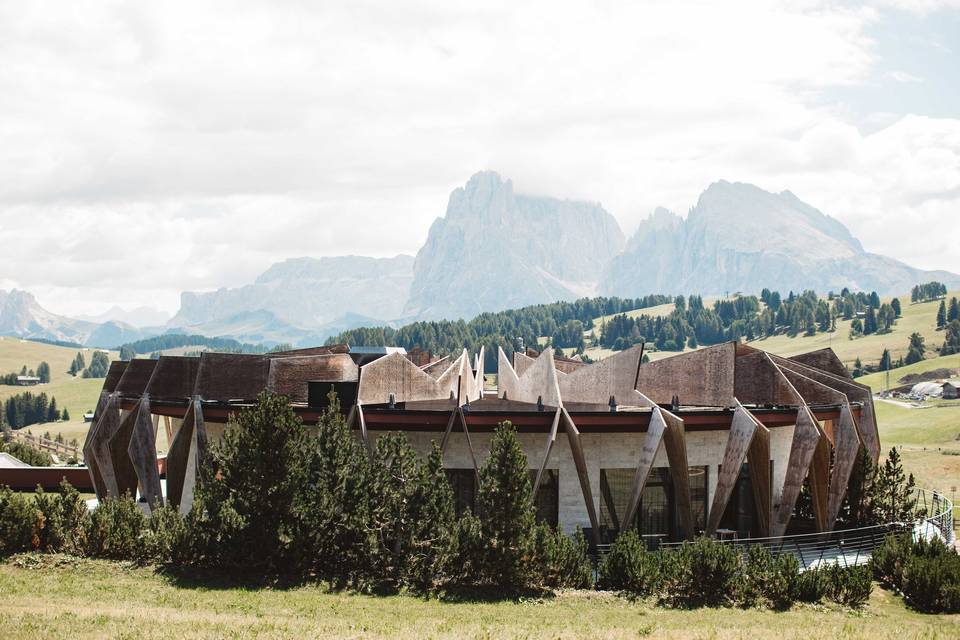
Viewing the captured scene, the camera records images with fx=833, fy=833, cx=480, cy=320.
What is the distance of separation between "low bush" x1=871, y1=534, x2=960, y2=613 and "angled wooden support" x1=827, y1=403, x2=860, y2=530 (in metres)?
4.47

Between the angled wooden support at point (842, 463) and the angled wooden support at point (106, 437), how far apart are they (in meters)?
28.8

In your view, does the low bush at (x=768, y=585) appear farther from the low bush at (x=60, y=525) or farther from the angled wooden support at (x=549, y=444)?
the low bush at (x=60, y=525)

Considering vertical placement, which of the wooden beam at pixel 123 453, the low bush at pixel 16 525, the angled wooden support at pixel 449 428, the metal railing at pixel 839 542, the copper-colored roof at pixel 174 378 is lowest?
the metal railing at pixel 839 542

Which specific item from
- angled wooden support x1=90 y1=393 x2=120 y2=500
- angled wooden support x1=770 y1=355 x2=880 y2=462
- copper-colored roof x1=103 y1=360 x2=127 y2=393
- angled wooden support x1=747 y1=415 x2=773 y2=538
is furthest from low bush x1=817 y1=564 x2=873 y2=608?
copper-colored roof x1=103 y1=360 x2=127 y2=393

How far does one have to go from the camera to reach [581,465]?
2883 centimetres

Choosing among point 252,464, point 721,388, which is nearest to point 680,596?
point 721,388

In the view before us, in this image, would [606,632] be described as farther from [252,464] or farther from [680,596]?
[252,464]

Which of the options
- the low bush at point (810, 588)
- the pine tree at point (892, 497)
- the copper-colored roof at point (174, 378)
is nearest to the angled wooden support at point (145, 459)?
the copper-colored roof at point (174, 378)

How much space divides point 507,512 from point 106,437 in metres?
19.8

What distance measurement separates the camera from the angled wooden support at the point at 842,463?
3197cm

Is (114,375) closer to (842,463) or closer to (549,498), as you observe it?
(549,498)

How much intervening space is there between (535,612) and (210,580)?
9557 millimetres

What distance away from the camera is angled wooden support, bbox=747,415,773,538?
96.8 feet

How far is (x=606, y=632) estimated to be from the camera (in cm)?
1977
